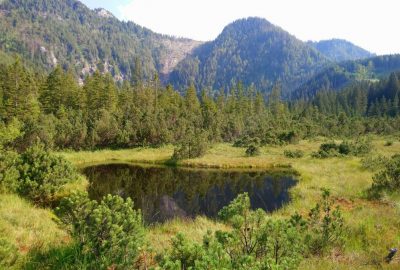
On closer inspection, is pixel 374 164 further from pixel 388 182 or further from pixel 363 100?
pixel 363 100

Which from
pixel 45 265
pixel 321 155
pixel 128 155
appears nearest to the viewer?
pixel 45 265

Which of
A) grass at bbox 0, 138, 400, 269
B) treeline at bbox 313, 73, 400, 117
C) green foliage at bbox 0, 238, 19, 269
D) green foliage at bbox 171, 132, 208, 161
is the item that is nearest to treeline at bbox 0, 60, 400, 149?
green foliage at bbox 171, 132, 208, 161

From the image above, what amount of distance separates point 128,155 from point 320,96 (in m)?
117

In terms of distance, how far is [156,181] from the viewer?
96.4ft

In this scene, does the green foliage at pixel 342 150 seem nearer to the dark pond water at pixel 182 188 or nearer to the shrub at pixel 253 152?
the shrub at pixel 253 152

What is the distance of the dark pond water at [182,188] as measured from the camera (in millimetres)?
20469

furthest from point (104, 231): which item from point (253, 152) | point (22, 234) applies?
point (253, 152)

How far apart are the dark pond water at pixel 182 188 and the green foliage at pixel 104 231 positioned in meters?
9.18

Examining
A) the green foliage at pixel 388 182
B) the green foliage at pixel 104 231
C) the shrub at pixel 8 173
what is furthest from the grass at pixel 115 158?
the green foliage at pixel 104 231

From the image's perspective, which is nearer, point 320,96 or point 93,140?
point 93,140

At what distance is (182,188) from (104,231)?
19932 mm

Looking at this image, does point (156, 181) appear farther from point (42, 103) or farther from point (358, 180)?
point (42, 103)

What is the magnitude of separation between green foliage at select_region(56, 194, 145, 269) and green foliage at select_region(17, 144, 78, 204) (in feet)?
33.2

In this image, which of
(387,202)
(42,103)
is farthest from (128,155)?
(387,202)
